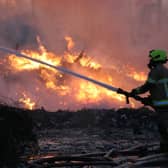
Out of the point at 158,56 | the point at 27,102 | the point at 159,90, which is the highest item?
the point at 27,102

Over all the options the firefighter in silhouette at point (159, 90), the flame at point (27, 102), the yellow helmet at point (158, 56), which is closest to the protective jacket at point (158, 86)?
the firefighter in silhouette at point (159, 90)

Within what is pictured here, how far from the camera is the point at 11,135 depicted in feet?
28.0

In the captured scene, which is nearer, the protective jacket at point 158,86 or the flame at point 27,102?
the protective jacket at point 158,86

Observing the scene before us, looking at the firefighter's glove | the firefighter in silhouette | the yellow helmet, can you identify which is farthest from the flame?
the firefighter in silhouette

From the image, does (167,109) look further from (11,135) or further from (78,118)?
(78,118)

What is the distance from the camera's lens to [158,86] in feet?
26.8

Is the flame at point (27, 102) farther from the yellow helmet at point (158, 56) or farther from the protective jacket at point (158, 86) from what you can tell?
the protective jacket at point (158, 86)

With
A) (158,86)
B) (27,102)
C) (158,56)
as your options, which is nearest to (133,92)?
(158,86)

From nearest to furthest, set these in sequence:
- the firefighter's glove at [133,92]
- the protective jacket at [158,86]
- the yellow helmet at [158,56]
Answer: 1. the protective jacket at [158,86]
2. the yellow helmet at [158,56]
3. the firefighter's glove at [133,92]

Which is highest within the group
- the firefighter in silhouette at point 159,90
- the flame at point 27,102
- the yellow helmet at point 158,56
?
the flame at point 27,102

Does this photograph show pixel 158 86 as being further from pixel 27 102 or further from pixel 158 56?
pixel 27 102

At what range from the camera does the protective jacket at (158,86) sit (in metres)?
8.14

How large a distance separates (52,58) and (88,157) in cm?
3682

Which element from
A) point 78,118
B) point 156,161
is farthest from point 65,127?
point 156,161
